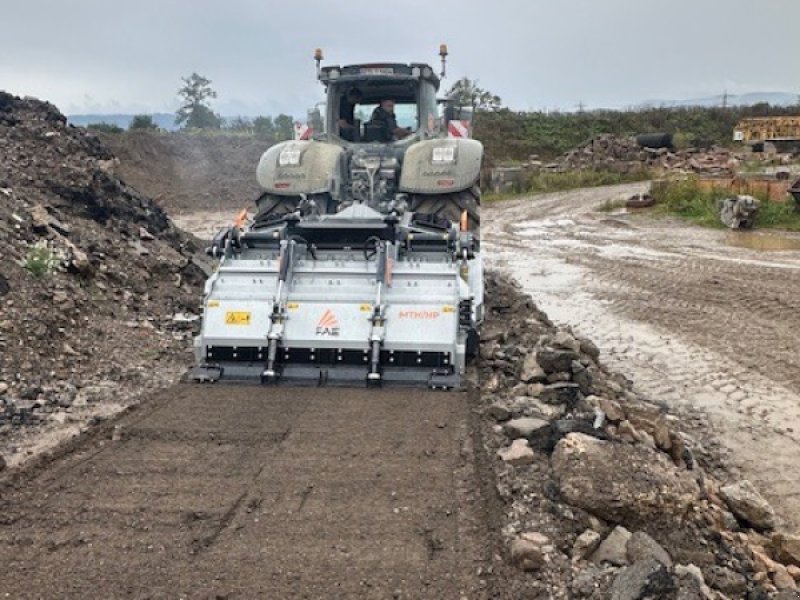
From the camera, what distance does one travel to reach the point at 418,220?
23.6ft

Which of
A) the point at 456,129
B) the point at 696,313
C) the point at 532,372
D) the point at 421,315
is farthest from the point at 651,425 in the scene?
the point at 696,313

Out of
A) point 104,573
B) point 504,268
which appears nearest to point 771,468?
point 104,573

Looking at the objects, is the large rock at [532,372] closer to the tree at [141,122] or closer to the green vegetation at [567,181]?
the green vegetation at [567,181]

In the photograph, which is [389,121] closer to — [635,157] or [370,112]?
[370,112]

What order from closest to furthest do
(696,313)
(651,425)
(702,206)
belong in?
(651,425), (696,313), (702,206)

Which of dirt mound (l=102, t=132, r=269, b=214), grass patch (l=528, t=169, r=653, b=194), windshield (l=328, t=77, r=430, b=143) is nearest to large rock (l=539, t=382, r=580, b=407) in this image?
windshield (l=328, t=77, r=430, b=143)

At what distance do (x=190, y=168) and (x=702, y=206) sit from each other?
54.1ft

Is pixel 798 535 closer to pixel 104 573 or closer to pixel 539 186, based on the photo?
pixel 104 573

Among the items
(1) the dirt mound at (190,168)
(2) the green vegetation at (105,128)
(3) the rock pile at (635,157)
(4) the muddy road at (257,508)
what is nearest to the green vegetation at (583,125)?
(3) the rock pile at (635,157)

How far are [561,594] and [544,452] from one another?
1.41 metres

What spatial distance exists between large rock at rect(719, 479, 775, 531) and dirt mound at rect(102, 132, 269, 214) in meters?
18.5

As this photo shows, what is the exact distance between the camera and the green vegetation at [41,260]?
769 centimetres

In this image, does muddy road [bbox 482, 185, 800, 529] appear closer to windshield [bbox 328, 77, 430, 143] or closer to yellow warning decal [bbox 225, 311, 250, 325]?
windshield [bbox 328, 77, 430, 143]

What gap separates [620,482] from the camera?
3.99 metres
